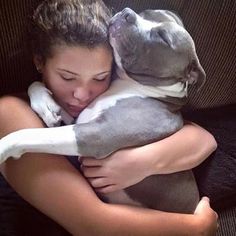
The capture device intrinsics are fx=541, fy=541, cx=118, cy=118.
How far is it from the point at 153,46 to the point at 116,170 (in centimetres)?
34

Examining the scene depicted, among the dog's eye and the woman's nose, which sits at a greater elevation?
the dog's eye

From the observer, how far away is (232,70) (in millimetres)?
1576

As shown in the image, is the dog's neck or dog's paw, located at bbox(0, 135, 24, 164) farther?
the dog's neck

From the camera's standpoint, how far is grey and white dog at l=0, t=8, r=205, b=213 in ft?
4.48

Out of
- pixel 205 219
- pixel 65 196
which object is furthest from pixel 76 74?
pixel 205 219

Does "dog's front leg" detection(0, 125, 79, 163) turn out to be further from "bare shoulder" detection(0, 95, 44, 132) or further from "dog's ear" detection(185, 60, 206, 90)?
"dog's ear" detection(185, 60, 206, 90)

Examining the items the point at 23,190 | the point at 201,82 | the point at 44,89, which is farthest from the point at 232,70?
the point at 23,190

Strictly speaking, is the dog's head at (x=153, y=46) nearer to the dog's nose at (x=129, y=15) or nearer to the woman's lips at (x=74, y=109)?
the dog's nose at (x=129, y=15)

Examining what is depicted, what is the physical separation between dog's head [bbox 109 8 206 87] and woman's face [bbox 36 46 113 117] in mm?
54

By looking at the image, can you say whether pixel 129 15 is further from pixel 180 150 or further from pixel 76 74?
pixel 180 150

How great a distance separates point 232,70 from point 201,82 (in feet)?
0.41

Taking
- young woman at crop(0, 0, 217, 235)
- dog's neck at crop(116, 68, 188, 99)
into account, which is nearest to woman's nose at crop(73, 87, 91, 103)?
young woman at crop(0, 0, 217, 235)

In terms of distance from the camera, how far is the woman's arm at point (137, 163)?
1379 millimetres

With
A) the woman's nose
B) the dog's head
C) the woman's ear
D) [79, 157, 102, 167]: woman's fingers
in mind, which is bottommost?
[79, 157, 102, 167]: woman's fingers
